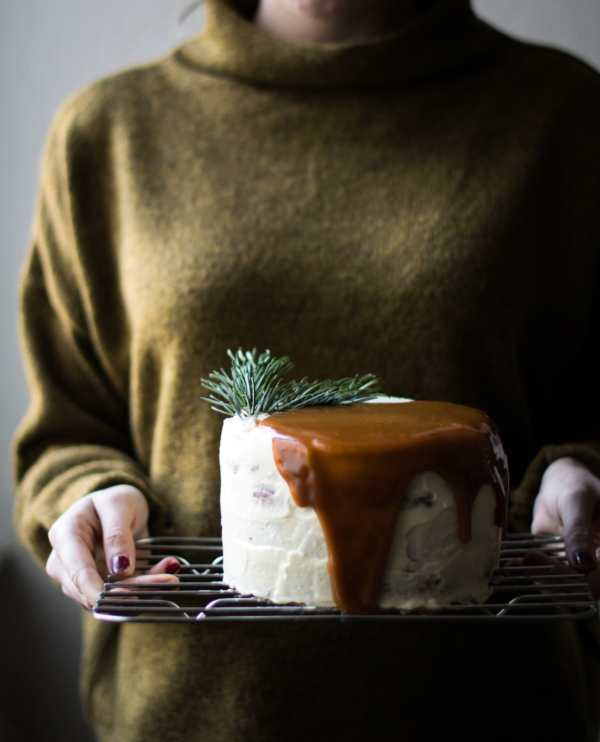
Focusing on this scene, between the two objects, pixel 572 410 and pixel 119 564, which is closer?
pixel 119 564

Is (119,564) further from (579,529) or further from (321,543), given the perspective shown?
(579,529)

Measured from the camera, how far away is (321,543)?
20.5 inches

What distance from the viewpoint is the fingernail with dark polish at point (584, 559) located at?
0.57 metres

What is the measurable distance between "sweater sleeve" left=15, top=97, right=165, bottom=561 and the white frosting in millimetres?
304

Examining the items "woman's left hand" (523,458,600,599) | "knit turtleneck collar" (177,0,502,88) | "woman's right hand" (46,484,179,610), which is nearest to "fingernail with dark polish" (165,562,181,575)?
"woman's right hand" (46,484,179,610)

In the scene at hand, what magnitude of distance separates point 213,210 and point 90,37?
68 cm

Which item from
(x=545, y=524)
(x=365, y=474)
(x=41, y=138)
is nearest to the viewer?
(x=365, y=474)

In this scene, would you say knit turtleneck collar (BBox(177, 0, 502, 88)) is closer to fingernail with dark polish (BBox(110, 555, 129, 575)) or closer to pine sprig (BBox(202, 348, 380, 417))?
pine sprig (BBox(202, 348, 380, 417))

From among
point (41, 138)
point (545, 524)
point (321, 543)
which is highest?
point (41, 138)

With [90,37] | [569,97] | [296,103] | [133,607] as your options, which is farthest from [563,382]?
[90,37]

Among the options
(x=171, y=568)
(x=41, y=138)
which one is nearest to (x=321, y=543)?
(x=171, y=568)

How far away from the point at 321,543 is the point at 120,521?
0.73ft

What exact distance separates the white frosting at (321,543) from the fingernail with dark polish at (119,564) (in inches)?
4.0

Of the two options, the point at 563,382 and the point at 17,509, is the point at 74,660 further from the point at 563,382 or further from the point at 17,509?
the point at 563,382
